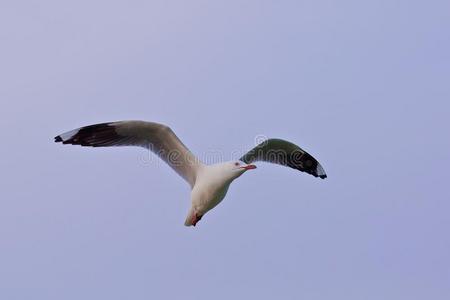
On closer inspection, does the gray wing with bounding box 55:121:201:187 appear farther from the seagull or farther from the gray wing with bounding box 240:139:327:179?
the gray wing with bounding box 240:139:327:179

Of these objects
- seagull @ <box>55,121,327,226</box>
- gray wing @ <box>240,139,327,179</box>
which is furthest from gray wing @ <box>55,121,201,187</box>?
gray wing @ <box>240,139,327,179</box>

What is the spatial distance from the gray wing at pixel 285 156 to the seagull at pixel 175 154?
407mm

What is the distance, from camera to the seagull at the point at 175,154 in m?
10.8

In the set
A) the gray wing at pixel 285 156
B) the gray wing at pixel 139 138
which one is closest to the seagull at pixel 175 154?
the gray wing at pixel 139 138

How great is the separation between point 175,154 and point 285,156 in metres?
1.70

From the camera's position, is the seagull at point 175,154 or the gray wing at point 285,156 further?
the gray wing at point 285,156

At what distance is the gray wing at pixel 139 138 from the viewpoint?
10.9 m

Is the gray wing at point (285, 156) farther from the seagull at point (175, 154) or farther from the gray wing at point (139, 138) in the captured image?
the gray wing at point (139, 138)

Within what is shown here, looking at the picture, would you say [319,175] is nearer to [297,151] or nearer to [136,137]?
[297,151]

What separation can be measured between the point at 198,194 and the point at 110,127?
1.37 m

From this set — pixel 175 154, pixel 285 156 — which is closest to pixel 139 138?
pixel 175 154

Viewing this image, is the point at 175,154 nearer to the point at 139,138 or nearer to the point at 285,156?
the point at 139,138

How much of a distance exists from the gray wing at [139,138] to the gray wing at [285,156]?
0.91 metres

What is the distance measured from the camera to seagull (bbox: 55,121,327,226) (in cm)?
1077
